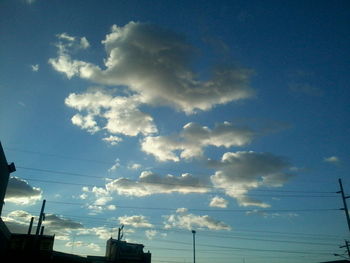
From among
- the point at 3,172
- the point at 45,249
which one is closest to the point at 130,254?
the point at 45,249

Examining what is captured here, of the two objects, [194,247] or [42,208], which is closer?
[42,208]

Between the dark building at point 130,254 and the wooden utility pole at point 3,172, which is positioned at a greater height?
the wooden utility pole at point 3,172

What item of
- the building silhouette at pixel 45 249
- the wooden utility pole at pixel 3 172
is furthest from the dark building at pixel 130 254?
the wooden utility pole at pixel 3 172

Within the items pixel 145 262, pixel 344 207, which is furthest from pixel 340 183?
pixel 145 262

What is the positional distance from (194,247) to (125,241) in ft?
57.3

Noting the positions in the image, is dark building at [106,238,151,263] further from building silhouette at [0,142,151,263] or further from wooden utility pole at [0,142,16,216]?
wooden utility pole at [0,142,16,216]

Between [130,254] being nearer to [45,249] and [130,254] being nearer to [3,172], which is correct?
[45,249]

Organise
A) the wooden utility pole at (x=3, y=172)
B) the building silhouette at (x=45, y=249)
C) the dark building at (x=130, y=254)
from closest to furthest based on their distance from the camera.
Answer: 1. the wooden utility pole at (x=3, y=172)
2. the building silhouette at (x=45, y=249)
3. the dark building at (x=130, y=254)

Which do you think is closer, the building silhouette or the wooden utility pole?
the wooden utility pole

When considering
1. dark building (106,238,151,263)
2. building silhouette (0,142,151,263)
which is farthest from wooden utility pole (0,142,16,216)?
dark building (106,238,151,263)

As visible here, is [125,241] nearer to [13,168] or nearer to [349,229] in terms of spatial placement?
[13,168]

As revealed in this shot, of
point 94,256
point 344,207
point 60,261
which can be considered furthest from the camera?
point 94,256

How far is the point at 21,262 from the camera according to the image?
41.8 meters

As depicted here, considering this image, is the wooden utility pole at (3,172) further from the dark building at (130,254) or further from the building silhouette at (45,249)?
the dark building at (130,254)
